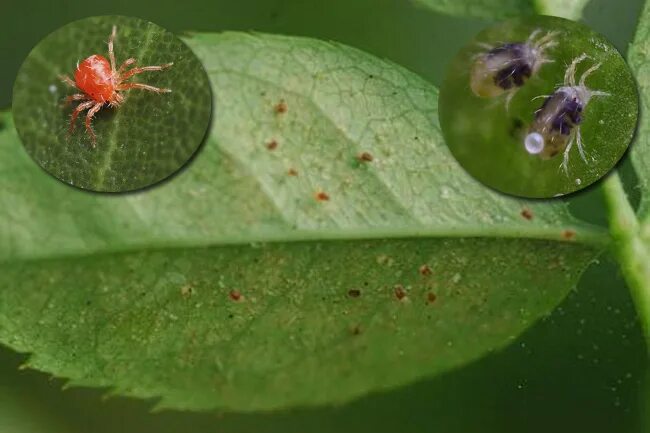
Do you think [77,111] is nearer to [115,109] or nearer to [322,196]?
[115,109]

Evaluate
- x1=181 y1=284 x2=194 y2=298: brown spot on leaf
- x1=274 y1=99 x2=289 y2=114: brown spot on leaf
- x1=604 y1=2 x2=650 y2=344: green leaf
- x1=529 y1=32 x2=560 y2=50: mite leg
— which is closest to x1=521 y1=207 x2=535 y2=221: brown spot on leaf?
x1=604 y1=2 x2=650 y2=344: green leaf

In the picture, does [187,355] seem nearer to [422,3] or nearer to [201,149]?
[201,149]

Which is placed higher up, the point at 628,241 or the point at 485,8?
the point at 485,8

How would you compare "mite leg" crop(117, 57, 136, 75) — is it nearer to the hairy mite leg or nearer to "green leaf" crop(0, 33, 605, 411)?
"green leaf" crop(0, 33, 605, 411)

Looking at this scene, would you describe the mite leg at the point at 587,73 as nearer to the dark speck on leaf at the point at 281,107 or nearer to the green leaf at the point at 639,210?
the green leaf at the point at 639,210

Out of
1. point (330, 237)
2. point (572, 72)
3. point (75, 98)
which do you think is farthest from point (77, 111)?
point (572, 72)
